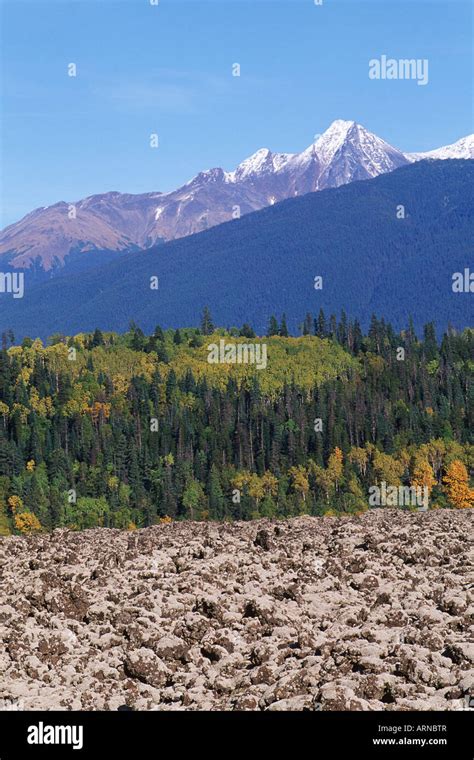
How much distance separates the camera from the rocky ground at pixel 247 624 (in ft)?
69.9

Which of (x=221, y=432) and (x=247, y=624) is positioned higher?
(x=221, y=432)

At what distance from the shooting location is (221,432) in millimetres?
154500

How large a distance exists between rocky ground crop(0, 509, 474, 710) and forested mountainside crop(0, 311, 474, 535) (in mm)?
87977

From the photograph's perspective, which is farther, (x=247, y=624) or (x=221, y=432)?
(x=221, y=432)

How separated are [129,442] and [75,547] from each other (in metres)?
114

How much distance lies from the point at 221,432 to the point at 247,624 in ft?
423

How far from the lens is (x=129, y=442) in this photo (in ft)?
496

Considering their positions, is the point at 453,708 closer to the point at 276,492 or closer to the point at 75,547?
the point at 75,547

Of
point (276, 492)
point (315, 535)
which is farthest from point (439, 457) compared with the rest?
point (315, 535)

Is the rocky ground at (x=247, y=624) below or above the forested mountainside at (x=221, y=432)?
below

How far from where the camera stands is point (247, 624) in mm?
25609

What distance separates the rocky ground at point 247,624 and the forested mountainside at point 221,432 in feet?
289

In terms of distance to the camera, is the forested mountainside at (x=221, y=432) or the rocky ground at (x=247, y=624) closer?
the rocky ground at (x=247, y=624)
